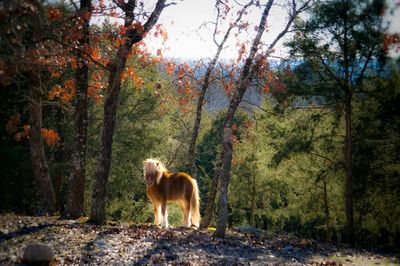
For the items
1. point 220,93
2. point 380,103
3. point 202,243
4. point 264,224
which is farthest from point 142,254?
point 264,224

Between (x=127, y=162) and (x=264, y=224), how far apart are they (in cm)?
1896

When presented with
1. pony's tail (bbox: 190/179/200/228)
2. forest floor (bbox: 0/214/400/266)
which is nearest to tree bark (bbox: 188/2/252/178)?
pony's tail (bbox: 190/179/200/228)

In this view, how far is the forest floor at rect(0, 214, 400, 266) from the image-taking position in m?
8.96

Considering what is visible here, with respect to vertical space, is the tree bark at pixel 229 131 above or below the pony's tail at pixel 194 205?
above

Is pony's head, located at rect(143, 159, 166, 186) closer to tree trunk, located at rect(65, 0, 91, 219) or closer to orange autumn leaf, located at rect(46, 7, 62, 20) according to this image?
tree trunk, located at rect(65, 0, 91, 219)

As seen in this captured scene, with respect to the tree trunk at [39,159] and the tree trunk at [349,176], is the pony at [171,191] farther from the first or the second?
the tree trunk at [349,176]

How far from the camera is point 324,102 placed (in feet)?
55.7

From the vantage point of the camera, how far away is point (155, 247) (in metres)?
10.1

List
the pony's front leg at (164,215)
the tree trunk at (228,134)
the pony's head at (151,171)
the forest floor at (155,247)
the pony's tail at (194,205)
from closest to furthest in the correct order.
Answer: the forest floor at (155,247) → the tree trunk at (228,134) → the pony's front leg at (164,215) → the pony's head at (151,171) → the pony's tail at (194,205)

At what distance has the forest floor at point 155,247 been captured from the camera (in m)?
8.96

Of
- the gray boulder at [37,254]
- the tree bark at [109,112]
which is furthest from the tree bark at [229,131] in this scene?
the gray boulder at [37,254]

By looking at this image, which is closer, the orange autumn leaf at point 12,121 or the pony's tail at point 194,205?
the orange autumn leaf at point 12,121

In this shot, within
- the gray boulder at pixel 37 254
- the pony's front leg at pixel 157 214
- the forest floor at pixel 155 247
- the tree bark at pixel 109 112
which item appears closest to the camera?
the gray boulder at pixel 37 254

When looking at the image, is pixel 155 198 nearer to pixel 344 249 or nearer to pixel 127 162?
pixel 344 249
